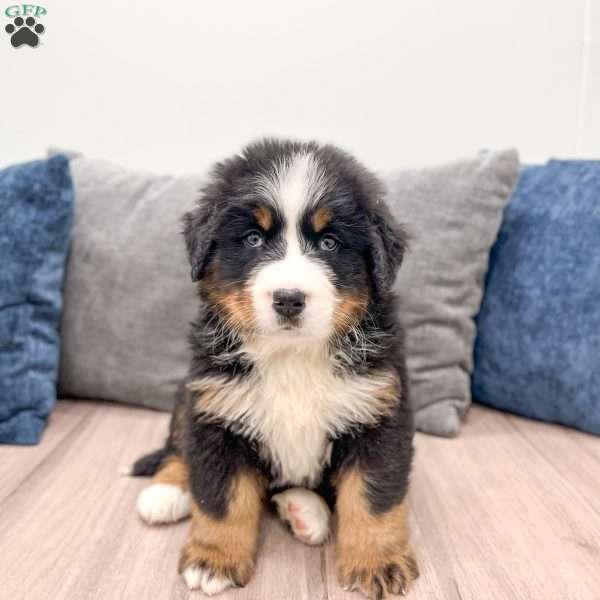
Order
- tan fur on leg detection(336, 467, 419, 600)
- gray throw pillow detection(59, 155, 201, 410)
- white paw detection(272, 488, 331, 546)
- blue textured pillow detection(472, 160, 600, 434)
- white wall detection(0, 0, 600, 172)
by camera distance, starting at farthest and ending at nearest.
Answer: white wall detection(0, 0, 600, 172) < gray throw pillow detection(59, 155, 201, 410) < blue textured pillow detection(472, 160, 600, 434) < white paw detection(272, 488, 331, 546) < tan fur on leg detection(336, 467, 419, 600)

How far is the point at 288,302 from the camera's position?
5.75 feet

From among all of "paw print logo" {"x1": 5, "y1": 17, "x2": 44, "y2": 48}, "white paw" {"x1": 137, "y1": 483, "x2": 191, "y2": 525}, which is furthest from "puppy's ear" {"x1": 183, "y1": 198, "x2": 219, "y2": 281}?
"paw print logo" {"x1": 5, "y1": 17, "x2": 44, "y2": 48}

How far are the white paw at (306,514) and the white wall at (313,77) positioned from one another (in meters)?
2.13

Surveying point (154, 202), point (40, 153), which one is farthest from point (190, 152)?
point (40, 153)

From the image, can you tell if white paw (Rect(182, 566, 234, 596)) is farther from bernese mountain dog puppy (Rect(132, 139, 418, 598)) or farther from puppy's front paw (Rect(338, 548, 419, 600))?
puppy's front paw (Rect(338, 548, 419, 600))

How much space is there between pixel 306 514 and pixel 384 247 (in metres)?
0.97

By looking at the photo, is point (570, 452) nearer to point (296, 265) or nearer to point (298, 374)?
point (298, 374)

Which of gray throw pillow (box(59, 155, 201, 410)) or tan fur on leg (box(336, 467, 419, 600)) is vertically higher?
gray throw pillow (box(59, 155, 201, 410))

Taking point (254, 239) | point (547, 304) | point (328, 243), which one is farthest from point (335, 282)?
point (547, 304)

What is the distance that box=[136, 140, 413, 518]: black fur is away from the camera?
193 cm

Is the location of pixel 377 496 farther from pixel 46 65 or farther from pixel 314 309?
pixel 46 65

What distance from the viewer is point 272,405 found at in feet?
6.59

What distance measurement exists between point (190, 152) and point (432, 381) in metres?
1.97

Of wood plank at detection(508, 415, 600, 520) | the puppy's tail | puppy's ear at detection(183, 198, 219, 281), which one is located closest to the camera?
puppy's ear at detection(183, 198, 219, 281)
